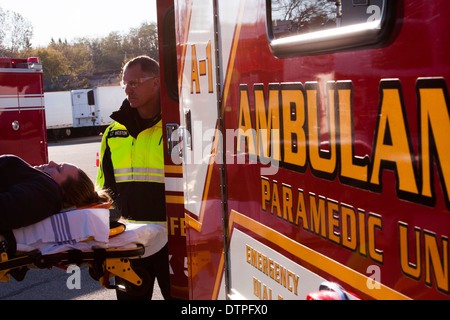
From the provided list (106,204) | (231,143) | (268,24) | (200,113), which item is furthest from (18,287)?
(268,24)

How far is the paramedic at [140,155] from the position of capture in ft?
11.7

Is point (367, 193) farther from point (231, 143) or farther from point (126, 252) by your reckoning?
point (126, 252)

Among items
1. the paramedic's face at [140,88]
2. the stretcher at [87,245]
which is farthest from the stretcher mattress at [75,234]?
the paramedic's face at [140,88]

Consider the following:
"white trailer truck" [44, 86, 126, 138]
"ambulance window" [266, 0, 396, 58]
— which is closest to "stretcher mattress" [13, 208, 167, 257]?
"ambulance window" [266, 0, 396, 58]

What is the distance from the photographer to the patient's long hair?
3482 mm

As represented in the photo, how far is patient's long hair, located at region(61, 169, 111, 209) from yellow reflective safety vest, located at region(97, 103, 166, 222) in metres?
0.21

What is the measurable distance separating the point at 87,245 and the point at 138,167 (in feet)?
1.83

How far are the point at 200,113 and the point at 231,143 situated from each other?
0.44 m

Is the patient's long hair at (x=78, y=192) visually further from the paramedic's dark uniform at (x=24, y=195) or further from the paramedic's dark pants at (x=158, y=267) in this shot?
the paramedic's dark pants at (x=158, y=267)

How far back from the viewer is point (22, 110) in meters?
8.64

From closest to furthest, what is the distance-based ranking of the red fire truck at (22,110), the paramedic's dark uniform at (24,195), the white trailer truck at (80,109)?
the paramedic's dark uniform at (24,195), the red fire truck at (22,110), the white trailer truck at (80,109)

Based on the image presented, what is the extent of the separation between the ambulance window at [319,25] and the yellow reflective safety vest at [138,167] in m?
1.77

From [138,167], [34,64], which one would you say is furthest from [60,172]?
[34,64]

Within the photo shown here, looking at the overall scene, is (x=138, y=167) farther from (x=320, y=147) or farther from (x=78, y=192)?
(x=320, y=147)
